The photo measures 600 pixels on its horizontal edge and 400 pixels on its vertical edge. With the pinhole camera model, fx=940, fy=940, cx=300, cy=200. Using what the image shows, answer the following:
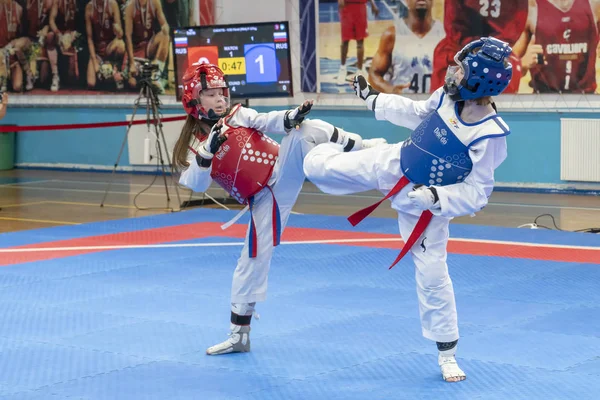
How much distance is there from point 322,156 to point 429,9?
8.65m

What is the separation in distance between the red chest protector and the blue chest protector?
0.88 meters

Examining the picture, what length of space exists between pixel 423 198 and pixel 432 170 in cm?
27

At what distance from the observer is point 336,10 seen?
13570mm

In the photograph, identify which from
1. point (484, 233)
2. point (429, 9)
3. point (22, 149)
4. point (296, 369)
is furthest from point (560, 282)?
point (22, 149)

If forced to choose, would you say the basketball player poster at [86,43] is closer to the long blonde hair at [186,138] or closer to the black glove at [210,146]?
the long blonde hair at [186,138]

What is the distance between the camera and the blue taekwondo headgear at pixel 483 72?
4.19m

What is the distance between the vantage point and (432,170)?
432 centimetres

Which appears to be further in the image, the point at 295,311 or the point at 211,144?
the point at 295,311

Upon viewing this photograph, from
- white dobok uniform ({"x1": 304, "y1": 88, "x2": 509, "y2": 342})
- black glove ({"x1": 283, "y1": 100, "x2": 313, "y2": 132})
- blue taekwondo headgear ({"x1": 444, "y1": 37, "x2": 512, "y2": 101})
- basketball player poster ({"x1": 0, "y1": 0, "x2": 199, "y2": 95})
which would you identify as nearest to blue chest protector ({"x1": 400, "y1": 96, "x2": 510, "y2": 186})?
white dobok uniform ({"x1": 304, "y1": 88, "x2": 509, "y2": 342})

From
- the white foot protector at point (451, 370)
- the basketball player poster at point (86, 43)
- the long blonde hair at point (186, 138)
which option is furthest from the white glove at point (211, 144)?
the basketball player poster at point (86, 43)

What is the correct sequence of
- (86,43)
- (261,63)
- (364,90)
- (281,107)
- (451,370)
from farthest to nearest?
1. (86,43)
2. (281,107)
3. (261,63)
4. (364,90)
5. (451,370)

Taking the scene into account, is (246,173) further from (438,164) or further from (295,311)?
(295,311)

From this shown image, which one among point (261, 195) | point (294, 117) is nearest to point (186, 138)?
point (261, 195)

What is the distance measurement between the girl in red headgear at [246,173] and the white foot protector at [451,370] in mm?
1043
